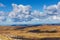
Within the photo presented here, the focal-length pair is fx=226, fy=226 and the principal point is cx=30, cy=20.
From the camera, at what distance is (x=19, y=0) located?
8.99 m

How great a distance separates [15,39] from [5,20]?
88cm

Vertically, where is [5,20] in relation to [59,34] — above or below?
above

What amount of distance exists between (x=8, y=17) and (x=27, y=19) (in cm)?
78

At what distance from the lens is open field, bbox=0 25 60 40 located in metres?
8.88

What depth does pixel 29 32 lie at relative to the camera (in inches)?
355

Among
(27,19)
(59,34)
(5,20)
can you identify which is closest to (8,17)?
(5,20)

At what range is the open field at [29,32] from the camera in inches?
349

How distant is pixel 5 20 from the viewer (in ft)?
29.9

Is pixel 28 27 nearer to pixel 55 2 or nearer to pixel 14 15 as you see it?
pixel 14 15

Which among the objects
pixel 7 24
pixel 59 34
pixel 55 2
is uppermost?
pixel 55 2

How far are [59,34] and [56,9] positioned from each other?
1016 mm

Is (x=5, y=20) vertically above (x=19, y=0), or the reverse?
(x=19, y=0)

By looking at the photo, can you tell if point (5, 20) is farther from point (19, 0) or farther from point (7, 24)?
point (19, 0)

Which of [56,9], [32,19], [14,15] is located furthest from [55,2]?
[14,15]
